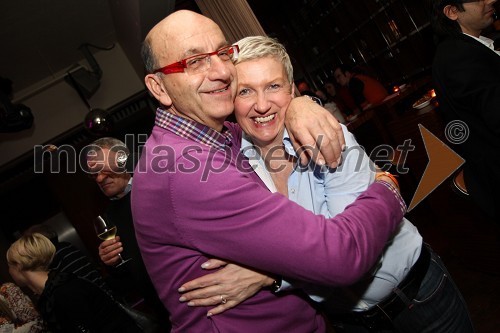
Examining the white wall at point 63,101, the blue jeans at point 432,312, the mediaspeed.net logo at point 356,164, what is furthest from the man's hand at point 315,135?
the white wall at point 63,101

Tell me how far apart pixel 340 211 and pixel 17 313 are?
314 centimetres

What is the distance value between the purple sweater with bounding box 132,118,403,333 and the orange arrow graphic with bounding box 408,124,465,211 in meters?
1.56

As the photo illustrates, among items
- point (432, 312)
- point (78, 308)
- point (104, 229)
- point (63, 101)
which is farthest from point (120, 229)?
point (63, 101)

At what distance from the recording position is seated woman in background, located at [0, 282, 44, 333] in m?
3.05

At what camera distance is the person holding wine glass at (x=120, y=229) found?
8.21ft

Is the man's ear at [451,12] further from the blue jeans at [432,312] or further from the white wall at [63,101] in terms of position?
the white wall at [63,101]

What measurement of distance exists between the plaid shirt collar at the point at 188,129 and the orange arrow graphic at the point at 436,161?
5.65ft

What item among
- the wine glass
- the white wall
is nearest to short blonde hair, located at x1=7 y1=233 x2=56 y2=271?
the wine glass

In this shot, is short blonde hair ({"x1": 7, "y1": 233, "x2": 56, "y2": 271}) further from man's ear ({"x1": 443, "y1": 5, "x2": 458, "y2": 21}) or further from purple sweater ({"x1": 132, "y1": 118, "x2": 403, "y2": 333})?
man's ear ({"x1": 443, "y1": 5, "x2": 458, "y2": 21})

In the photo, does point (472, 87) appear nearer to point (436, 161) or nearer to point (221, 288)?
point (436, 161)

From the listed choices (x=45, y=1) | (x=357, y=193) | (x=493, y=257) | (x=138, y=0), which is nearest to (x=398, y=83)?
(x=493, y=257)

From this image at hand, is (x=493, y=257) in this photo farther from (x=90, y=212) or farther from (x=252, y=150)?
(x=90, y=212)

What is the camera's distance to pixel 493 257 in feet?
8.94

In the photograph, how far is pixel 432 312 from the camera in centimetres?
131
